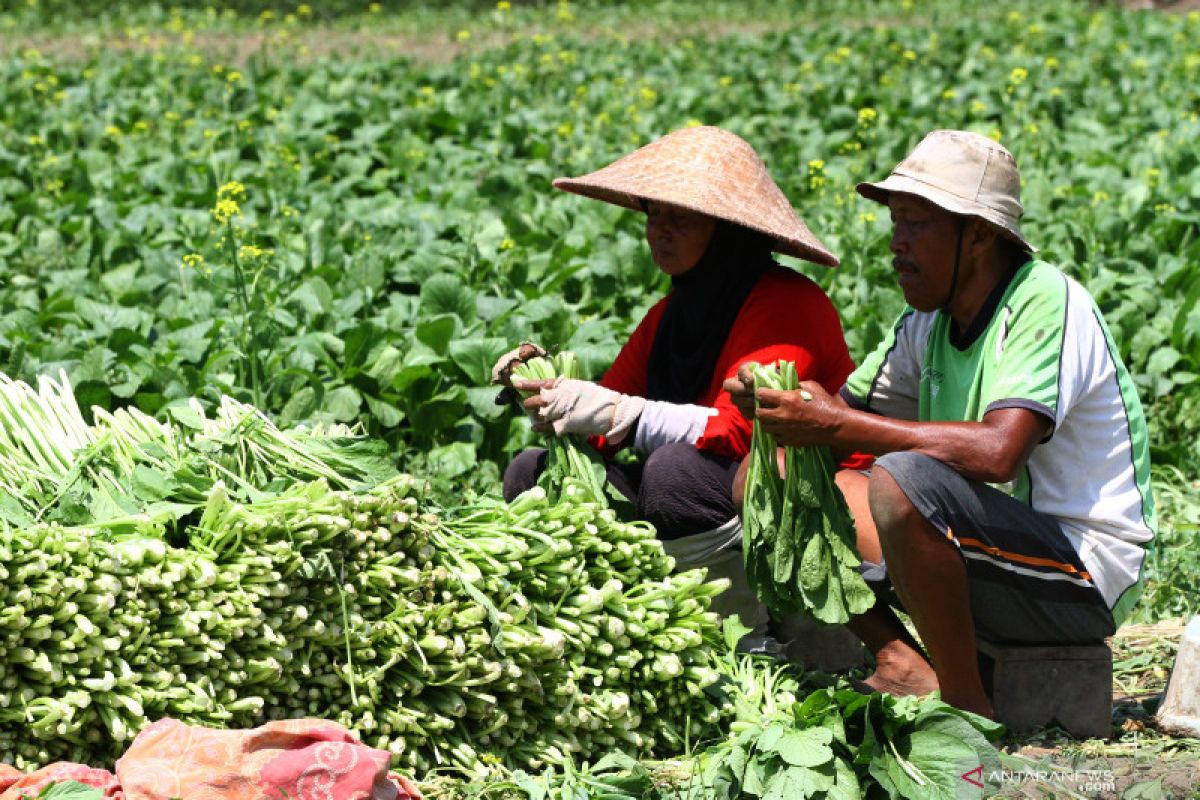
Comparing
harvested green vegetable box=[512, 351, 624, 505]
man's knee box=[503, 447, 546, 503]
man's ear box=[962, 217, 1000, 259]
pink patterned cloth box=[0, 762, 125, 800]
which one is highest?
man's ear box=[962, 217, 1000, 259]

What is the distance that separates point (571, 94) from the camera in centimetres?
1086

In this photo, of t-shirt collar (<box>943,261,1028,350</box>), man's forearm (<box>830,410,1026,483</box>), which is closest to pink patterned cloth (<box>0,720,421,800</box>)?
man's forearm (<box>830,410,1026,483</box>)

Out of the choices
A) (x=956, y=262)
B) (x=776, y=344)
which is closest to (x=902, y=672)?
(x=776, y=344)

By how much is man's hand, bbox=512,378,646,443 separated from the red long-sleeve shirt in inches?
7.4

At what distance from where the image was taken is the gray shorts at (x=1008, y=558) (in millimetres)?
A: 3293

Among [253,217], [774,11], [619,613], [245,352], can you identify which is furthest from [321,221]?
[774,11]

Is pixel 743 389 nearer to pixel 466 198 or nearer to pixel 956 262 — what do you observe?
pixel 956 262

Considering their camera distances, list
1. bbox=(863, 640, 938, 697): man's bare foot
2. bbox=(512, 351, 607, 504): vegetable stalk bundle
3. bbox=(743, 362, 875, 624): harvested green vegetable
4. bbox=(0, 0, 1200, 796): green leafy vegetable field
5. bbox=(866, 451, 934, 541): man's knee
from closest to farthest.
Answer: bbox=(866, 451, 934, 541): man's knee
bbox=(743, 362, 875, 624): harvested green vegetable
bbox=(863, 640, 938, 697): man's bare foot
bbox=(512, 351, 607, 504): vegetable stalk bundle
bbox=(0, 0, 1200, 796): green leafy vegetable field

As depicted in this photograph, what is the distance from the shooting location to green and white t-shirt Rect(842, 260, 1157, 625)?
11.0 feet

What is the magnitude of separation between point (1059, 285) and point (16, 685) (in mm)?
2192

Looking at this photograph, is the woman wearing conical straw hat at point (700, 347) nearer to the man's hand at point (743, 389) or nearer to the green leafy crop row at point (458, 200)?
the man's hand at point (743, 389)

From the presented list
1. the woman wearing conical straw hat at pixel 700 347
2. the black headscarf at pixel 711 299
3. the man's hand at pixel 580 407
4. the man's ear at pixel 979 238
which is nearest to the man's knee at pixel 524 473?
the woman wearing conical straw hat at pixel 700 347

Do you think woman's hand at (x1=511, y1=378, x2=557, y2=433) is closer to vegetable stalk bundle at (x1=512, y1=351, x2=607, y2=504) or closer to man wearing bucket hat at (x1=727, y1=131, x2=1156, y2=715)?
vegetable stalk bundle at (x1=512, y1=351, x2=607, y2=504)

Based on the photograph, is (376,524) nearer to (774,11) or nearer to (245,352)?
(245,352)
